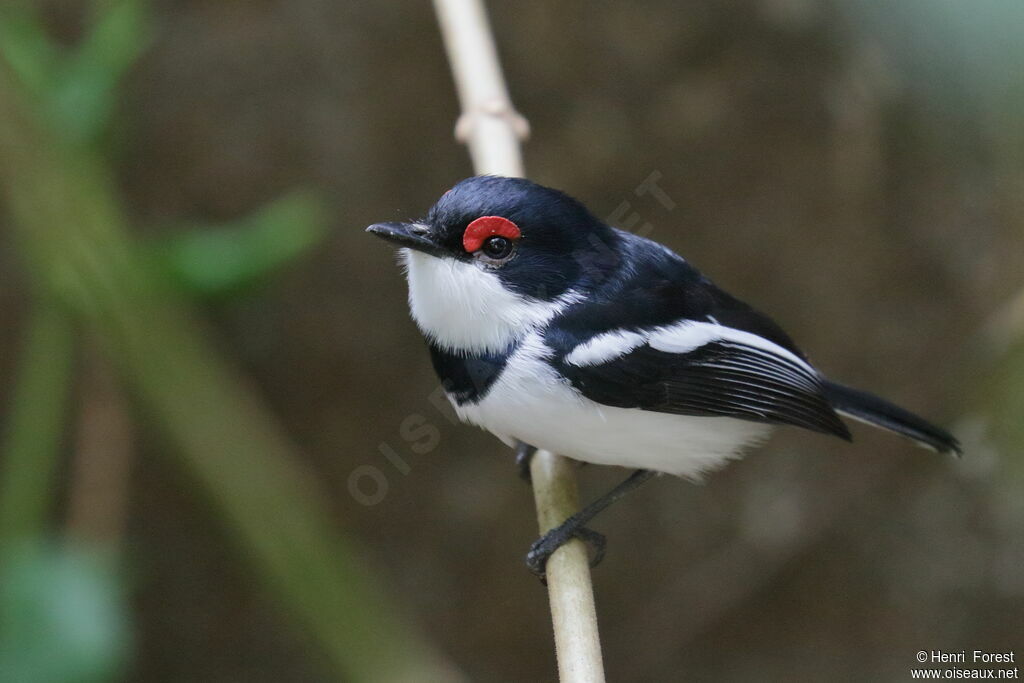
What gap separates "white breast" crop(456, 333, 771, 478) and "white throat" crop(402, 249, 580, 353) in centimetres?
5

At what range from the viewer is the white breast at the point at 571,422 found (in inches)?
93.0

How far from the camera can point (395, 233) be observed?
7.32 feet

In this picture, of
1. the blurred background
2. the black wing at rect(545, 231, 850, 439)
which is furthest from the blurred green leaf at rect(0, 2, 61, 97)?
the black wing at rect(545, 231, 850, 439)

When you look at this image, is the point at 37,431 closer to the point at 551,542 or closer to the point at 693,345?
the point at 551,542

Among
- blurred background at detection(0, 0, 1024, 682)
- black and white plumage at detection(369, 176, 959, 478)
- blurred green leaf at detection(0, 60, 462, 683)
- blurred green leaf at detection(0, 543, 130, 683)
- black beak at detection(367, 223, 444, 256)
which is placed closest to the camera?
black beak at detection(367, 223, 444, 256)

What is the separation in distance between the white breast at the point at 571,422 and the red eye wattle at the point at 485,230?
25 centimetres

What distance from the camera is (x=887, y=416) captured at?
9.82ft

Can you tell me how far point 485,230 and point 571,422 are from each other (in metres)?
0.49

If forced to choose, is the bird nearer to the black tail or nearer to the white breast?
the white breast

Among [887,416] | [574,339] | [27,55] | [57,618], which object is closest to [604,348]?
[574,339]

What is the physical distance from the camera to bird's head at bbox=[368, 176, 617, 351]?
233cm

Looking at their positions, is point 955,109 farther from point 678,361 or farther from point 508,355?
point 678,361

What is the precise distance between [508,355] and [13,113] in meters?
1.72

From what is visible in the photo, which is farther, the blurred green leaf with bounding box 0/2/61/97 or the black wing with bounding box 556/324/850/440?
the blurred green leaf with bounding box 0/2/61/97
